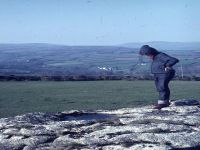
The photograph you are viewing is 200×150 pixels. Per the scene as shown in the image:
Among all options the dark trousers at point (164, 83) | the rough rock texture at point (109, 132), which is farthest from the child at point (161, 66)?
the rough rock texture at point (109, 132)

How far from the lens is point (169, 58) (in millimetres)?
13461

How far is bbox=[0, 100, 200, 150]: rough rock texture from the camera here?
1044cm

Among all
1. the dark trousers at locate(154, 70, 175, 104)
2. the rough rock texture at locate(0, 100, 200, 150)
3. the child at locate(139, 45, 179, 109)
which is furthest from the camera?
the dark trousers at locate(154, 70, 175, 104)

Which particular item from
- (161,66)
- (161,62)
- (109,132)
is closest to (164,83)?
(161,66)

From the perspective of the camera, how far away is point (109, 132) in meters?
11.2

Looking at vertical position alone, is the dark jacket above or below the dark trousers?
above

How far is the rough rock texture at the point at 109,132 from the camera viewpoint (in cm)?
1044

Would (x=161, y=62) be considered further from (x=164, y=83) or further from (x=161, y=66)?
(x=164, y=83)

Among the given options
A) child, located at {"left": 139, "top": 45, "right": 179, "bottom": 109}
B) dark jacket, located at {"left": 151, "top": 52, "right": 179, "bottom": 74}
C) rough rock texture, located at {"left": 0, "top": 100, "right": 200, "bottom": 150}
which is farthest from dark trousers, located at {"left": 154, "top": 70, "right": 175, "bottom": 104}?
rough rock texture, located at {"left": 0, "top": 100, "right": 200, "bottom": 150}

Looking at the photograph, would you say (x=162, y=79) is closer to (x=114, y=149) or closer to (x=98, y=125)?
(x=98, y=125)

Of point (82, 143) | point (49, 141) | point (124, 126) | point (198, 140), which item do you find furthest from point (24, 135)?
point (198, 140)

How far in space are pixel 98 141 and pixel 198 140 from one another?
2.22 metres

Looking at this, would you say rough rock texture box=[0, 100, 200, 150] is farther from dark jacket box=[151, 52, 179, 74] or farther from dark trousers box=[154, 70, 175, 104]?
dark jacket box=[151, 52, 179, 74]

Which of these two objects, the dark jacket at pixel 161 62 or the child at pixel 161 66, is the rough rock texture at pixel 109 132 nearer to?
the child at pixel 161 66
